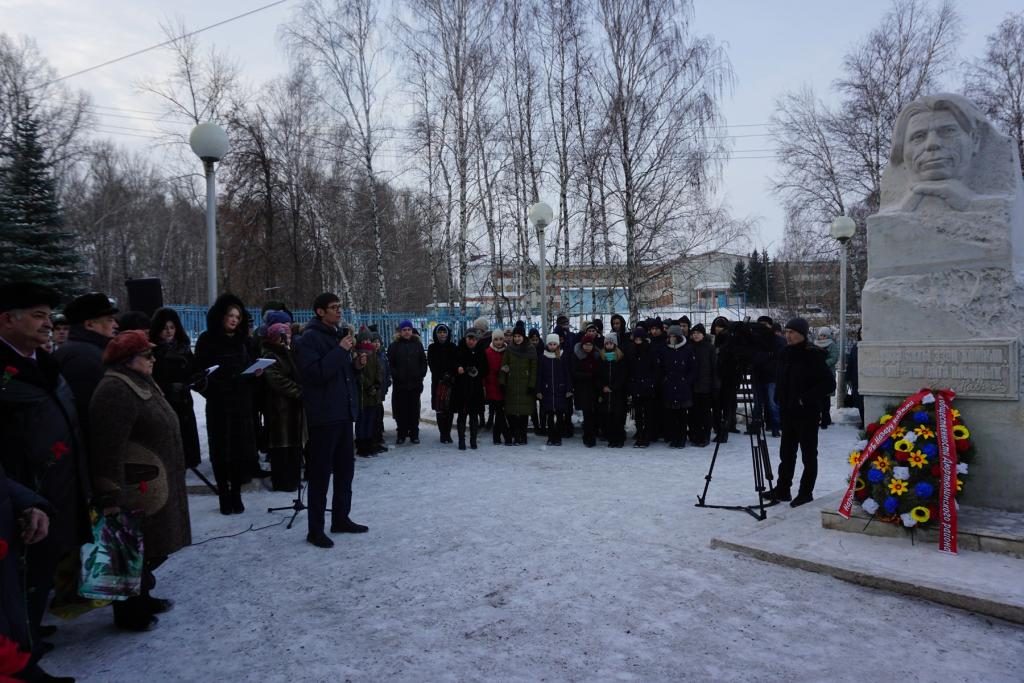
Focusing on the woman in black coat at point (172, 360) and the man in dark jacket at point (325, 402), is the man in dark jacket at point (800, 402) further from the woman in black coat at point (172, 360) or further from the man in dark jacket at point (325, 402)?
the woman in black coat at point (172, 360)

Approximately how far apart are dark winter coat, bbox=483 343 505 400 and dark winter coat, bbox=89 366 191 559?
6435 millimetres

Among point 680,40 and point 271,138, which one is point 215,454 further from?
point 271,138

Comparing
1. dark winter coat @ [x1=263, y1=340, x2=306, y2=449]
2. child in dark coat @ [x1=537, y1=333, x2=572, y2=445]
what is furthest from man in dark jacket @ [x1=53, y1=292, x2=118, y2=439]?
child in dark coat @ [x1=537, y1=333, x2=572, y2=445]

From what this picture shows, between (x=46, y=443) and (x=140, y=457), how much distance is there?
1.97ft

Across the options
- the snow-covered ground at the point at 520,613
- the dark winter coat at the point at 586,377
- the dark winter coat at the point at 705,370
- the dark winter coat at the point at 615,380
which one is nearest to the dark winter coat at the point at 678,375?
the dark winter coat at the point at 705,370

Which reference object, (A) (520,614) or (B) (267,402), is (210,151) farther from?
(A) (520,614)

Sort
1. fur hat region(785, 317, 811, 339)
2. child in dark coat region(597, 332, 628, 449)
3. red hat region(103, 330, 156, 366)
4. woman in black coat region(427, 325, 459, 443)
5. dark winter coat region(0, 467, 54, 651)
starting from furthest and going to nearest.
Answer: woman in black coat region(427, 325, 459, 443), child in dark coat region(597, 332, 628, 449), fur hat region(785, 317, 811, 339), red hat region(103, 330, 156, 366), dark winter coat region(0, 467, 54, 651)

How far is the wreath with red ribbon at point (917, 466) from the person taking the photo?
442 cm

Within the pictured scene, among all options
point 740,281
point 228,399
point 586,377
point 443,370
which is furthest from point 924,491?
point 740,281

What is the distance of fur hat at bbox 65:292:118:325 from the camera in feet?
13.7

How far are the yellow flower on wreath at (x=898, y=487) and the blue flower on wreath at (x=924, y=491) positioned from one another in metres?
Answer: 0.07

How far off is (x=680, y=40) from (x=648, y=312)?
7436 millimetres

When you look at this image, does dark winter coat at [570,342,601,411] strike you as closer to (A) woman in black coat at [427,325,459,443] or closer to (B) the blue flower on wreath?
(A) woman in black coat at [427,325,459,443]

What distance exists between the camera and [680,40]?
16.7 m
